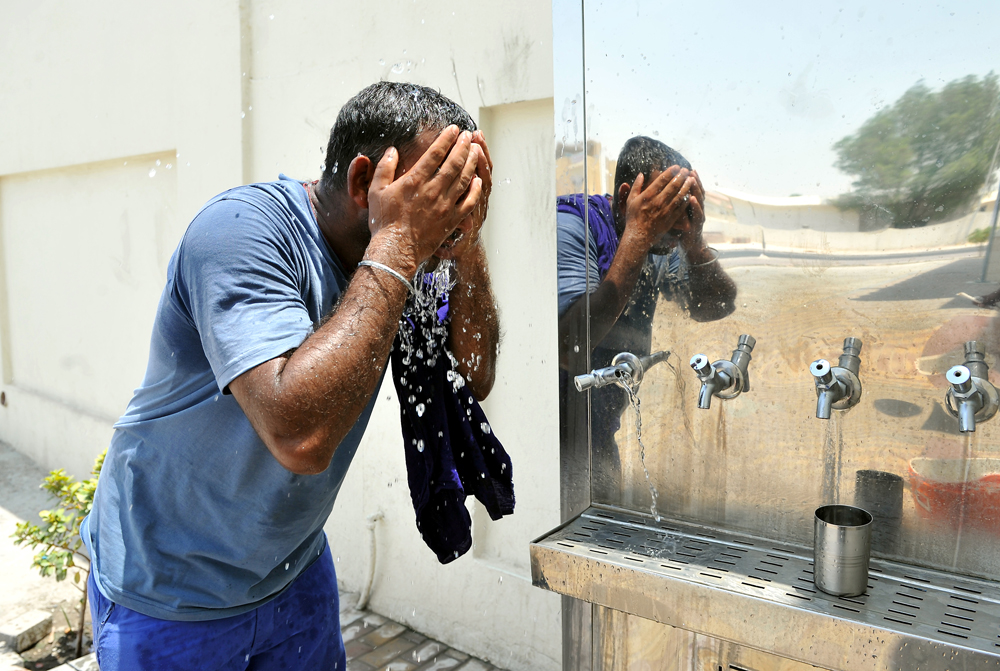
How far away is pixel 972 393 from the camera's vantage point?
3.98 feet

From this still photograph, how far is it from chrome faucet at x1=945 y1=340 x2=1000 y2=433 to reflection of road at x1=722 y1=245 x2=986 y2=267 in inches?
6.1

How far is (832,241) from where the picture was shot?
1.36 m

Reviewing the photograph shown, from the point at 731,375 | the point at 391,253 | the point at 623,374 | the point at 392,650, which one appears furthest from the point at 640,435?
the point at 392,650

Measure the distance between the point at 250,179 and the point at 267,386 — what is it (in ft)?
8.09

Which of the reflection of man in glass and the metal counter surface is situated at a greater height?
the reflection of man in glass

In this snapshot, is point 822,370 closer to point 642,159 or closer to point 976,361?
point 976,361

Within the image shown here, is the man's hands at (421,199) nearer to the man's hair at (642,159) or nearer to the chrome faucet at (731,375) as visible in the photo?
the man's hair at (642,159)

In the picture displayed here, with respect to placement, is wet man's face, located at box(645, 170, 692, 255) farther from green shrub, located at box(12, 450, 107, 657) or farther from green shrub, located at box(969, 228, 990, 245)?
green shrub, located at box(12, 450, 107, 657)

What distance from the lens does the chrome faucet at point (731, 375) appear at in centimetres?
146

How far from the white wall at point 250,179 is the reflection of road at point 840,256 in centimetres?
100

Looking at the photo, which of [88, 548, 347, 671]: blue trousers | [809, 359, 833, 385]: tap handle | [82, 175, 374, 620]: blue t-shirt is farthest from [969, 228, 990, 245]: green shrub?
[88, 548, 347, 671]: blue trousers

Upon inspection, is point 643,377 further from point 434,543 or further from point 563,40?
point 563,40

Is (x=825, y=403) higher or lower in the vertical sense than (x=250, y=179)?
lower

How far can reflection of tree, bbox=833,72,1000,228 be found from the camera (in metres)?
1.21
